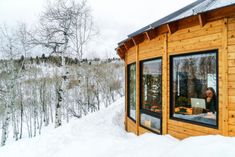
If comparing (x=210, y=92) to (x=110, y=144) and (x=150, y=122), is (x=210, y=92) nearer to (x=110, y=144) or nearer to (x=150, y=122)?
(x=150, y=122)

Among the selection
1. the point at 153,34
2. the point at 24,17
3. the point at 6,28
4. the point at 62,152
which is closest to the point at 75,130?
the point at 62,152

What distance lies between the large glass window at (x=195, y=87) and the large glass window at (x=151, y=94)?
566mm

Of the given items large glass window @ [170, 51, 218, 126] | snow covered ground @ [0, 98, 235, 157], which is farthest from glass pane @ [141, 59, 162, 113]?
snow covered ground @ [0, 98, 235, 157]

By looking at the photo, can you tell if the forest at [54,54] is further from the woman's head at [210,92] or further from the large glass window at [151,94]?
the woman's head at [210,92]

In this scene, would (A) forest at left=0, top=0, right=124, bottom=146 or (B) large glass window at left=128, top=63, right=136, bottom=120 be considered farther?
(A) forest at left=0, top=0, right=124, bottom=146

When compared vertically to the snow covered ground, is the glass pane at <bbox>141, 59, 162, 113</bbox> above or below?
above

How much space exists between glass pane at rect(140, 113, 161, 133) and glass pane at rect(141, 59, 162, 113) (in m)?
0.23

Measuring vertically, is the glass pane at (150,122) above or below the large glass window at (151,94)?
below

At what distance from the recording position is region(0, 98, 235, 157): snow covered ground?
356 centimetres

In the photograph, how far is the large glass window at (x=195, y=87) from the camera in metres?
4.16

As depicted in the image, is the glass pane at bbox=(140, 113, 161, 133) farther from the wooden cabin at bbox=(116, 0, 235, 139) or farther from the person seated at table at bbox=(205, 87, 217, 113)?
the person seated at table at bbox=(205, 87, 217, 113)

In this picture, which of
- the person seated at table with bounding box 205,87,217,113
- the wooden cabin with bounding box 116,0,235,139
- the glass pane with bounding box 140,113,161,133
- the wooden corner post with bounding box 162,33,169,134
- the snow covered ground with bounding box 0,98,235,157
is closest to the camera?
the snow covered ground with bounding box 0,98,235,157

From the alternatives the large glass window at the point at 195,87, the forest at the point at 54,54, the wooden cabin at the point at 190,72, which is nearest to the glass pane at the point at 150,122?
the wooden cabin at the point at 190,72

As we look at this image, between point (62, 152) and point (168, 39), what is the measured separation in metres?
4.20
